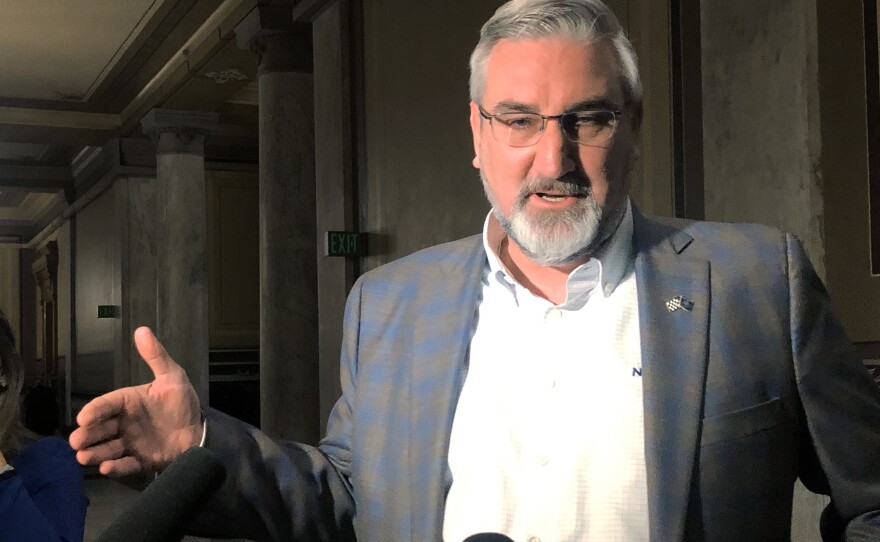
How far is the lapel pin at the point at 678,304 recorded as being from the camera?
167 centimetres

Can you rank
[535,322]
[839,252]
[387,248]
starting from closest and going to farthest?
[535,322] → [839,252] → [387,248]

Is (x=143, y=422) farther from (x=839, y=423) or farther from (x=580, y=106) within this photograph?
(x=839, y=423)

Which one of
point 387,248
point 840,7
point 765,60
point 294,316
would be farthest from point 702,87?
point 294,316

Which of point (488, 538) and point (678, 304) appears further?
point (678, 304)

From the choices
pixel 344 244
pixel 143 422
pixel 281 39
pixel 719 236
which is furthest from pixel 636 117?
pixel 281 39

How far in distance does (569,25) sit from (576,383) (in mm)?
574

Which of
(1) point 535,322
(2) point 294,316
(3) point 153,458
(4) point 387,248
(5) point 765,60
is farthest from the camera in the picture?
(2) point 294,316

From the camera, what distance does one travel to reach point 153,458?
147 centimetres

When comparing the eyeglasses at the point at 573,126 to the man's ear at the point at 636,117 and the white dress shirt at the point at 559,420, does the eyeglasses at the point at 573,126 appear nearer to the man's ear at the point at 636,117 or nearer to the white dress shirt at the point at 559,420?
the man's ear at the point at 636,117

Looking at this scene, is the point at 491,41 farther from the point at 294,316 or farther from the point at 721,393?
the point at 294,316

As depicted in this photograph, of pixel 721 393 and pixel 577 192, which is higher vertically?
pixel 577 192

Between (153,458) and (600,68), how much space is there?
91cm

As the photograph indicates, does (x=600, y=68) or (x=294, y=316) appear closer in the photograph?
(x=600, y=68)

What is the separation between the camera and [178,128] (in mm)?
12641
